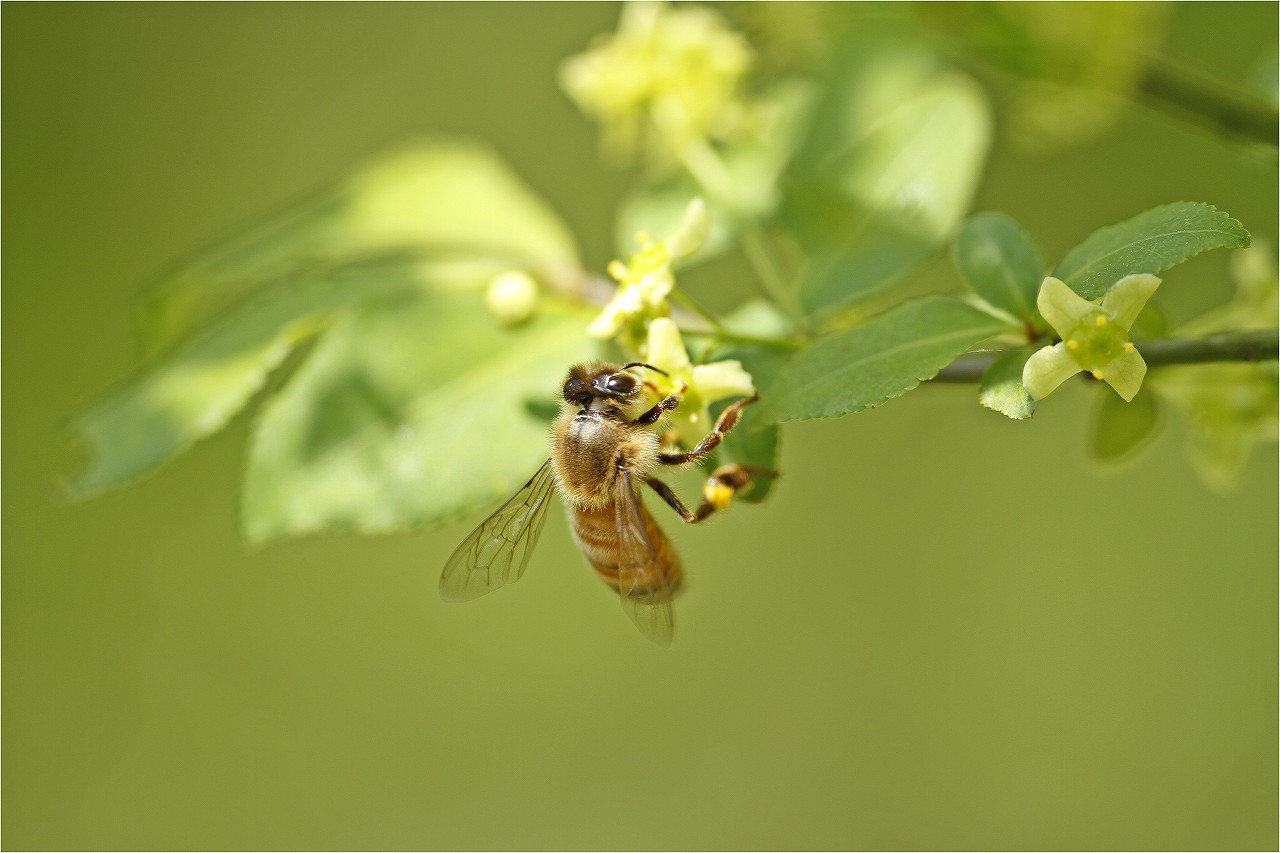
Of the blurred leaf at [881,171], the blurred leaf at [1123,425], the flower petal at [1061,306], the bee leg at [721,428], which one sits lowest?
the flower petal at [1061,306]

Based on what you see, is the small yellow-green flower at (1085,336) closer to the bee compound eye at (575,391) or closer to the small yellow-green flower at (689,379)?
the small yellow-green flower at (689,379)

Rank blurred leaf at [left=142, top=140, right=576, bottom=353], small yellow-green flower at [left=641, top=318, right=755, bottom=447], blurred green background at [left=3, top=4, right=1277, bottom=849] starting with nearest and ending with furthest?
small yellow-green flower at [left=641, top=318, right=755, bottom=447]
blurred leaf at [left=142, top=140, right=576, bottom=353]
blurred green background at [left=3, top=4, right=1277, bottom=849]

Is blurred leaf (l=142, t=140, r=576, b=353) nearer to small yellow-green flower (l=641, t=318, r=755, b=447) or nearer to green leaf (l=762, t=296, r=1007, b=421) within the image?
small yellow-green flower (l=641, t=318, r=755, b=447)

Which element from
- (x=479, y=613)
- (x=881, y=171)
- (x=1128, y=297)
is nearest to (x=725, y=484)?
(x=1128, y=297)

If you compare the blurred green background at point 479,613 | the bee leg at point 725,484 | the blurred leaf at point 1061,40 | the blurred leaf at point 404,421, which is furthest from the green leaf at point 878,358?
the blurred green background at point 479,613

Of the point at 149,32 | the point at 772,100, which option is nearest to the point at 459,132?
the point at 149,32

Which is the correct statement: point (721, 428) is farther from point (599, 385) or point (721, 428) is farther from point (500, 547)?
point (500, 547)

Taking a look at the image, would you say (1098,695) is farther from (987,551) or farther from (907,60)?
(907,60)

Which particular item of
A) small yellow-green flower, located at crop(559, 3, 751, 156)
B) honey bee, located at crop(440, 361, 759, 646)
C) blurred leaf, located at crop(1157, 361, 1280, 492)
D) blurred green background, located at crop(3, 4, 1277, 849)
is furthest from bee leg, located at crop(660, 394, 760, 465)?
blurred green background, located at crop(3, 4, 1277, 849)
